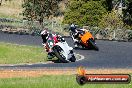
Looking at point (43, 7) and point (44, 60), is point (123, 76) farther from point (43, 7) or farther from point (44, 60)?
point (43, 7)

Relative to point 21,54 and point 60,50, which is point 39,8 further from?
point 60,50

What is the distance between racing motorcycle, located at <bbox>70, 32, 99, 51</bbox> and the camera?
98.0 feet

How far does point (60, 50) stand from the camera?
24.3 meters

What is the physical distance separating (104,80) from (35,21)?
38424 mm

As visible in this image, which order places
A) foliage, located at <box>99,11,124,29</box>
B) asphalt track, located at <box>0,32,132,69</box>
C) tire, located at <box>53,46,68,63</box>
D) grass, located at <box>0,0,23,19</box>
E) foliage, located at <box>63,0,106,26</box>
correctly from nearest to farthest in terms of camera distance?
1. asphalt track, located at <box>0,32,132,69</box>
2. tire, located at <box>53,46,68,63</box>
3. foliage, located at <box>99,11,124,29</box>
4. foliage, located at <box>63,0,106,26</box>
5. grass, located at <box>0,0,23,19</box>

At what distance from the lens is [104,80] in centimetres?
796

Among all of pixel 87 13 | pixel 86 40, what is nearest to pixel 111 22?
pixel 87 13

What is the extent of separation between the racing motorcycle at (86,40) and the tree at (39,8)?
16509 mm

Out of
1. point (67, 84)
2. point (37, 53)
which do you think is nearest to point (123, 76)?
point (67, 84)

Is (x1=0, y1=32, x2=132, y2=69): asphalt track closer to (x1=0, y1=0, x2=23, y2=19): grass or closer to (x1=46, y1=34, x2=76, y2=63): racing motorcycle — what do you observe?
(x1=46, y1=34, x2=76, y2=63): racing motorcycle

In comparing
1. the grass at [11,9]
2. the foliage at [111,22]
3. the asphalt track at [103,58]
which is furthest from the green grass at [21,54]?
the grass at [11,9]

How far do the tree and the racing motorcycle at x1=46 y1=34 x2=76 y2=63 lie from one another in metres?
21.8

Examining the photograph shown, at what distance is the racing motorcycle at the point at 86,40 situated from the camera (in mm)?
29859

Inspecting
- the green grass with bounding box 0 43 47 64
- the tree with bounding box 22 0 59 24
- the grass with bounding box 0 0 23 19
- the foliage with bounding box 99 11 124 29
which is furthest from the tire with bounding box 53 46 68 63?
the grass with bounding box 0 0 23 19
